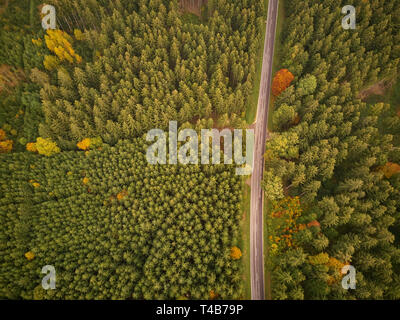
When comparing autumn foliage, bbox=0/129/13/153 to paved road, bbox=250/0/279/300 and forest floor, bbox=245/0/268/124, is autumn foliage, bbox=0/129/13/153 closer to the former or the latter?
forest floor, bbox=245/0/268/124


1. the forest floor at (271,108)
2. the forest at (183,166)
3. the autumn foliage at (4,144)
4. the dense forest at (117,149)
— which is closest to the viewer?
the forest at (183,166)

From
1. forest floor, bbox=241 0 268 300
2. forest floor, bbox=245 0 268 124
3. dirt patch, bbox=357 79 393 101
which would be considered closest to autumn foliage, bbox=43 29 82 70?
forest floor, bbox=245 0 268 124

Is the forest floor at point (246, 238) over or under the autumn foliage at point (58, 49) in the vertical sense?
under

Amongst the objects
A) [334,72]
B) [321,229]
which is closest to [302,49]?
[334,72]

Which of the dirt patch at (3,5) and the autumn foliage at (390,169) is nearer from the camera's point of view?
the autumn foliage at (390,169)

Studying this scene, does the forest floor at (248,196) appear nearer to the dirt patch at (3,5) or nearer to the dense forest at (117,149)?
the dense forest at (117,149)

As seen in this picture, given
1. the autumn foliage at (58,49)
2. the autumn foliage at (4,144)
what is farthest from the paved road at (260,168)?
the autumn foliage at (4,144)
